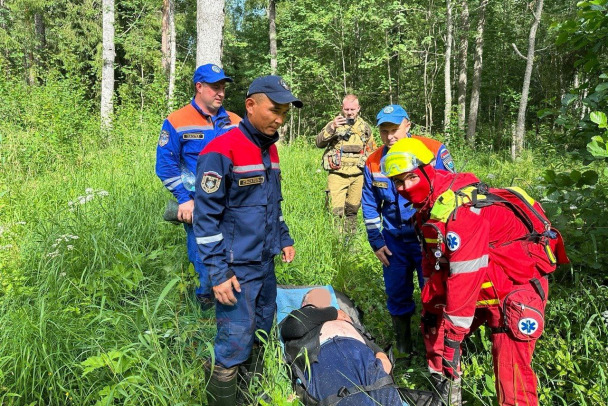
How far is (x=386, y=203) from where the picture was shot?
9.77 feet

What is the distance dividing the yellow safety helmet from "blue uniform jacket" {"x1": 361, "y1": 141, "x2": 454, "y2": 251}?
36.8 inches

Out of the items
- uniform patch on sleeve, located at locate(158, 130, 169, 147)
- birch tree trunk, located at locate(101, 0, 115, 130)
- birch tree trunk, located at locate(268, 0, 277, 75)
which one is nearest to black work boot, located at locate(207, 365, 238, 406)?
uniform patch on sleeve, located at locate(158, 130, 169, 147)

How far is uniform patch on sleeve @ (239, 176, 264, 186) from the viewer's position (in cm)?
206

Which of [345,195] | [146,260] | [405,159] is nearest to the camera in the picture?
[405,159]

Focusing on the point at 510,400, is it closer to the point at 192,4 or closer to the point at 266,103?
the point at 266,103

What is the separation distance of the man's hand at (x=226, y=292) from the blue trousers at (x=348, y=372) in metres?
0.76

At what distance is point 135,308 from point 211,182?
1.36m

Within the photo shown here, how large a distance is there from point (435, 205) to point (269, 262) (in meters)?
1.02

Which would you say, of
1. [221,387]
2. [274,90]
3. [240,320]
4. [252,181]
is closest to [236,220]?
[252,181]

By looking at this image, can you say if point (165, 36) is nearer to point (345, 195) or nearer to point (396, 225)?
point (345, 195)

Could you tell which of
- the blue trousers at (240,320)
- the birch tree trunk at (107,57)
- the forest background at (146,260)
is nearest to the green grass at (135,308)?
the forest background at (146,260)

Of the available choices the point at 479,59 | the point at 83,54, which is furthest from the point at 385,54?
the point at 83,54

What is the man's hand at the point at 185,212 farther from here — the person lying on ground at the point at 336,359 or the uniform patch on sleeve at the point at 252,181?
the person lying on ground at the point at 336,359

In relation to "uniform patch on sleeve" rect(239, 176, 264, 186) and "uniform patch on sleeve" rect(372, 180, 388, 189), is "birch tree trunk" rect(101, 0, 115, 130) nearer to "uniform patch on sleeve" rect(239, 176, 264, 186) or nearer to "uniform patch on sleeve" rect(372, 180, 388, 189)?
"uniform patch on sleeve" rect(372, 180, 388, 189)
